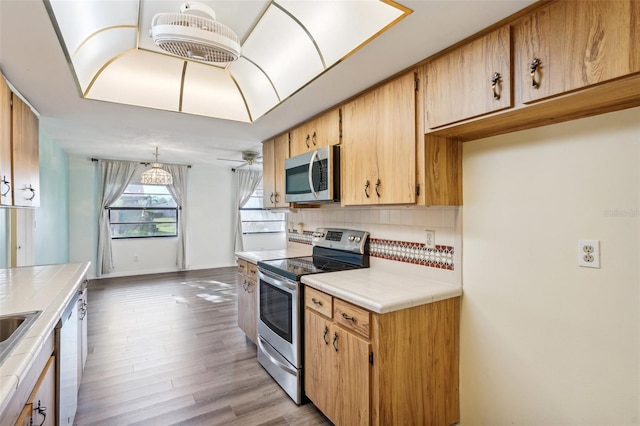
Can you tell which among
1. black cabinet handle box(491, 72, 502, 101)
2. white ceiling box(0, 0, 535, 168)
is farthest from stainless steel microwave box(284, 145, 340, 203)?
black cabinet handle box(491, 72, 502, 101)

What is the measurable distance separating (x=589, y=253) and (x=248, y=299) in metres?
2.68

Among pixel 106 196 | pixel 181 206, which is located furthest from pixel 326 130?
pixel 106 196

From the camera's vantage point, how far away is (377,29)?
151 cm

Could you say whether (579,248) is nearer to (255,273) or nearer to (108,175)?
(255,273)

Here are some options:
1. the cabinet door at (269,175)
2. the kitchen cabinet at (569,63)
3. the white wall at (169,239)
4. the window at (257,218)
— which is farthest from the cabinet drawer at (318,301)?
the window at (257,218)

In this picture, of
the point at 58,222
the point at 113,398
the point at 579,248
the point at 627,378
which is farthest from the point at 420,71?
the point at 58,222

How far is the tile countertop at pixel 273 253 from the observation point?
3018 mm

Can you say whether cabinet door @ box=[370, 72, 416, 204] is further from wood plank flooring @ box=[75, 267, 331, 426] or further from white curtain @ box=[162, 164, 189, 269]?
white curtain @ box=[162, 164, 189, 269]

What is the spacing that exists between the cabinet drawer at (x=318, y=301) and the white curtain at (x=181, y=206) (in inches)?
216

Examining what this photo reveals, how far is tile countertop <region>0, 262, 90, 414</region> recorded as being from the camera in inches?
37.5

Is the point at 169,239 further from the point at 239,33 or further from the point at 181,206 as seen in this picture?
the point at 239,33

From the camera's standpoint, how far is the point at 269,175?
3559 millimetres

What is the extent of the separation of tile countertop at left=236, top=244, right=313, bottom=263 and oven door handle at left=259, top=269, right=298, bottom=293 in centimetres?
24

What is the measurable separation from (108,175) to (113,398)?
5.11 m
